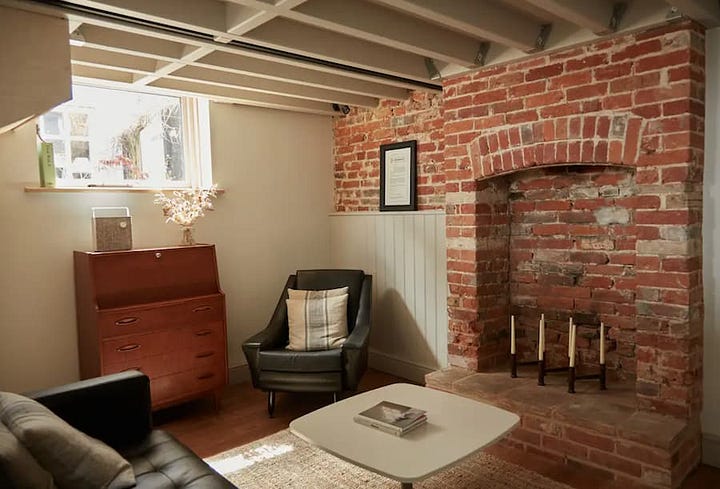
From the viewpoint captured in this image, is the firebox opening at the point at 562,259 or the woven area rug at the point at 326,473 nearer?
the woven area rug at the point at 326,473

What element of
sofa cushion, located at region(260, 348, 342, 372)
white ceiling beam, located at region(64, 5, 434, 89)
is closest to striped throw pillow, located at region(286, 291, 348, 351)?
sofa cushion, located at region(260, 348, 342, 372)

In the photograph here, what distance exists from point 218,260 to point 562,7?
3.00 metres

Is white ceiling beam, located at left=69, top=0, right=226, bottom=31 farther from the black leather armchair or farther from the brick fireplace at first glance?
the black leather armchair

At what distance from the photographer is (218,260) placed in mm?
4188

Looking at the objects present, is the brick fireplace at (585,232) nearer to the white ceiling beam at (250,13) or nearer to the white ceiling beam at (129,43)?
the white ceiling beam at (250,13)

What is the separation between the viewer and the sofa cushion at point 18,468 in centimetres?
151

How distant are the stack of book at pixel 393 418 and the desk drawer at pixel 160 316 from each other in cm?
167

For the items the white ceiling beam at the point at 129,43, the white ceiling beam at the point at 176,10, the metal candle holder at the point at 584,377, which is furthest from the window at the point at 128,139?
the metal candle holder at the point at 584,377

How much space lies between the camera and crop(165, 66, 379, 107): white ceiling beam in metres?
3.42

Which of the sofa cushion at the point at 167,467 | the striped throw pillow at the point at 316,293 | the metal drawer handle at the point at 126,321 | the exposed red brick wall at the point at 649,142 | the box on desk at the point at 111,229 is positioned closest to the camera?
the sofa cushion at the point at 167,467

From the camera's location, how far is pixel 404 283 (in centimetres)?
419

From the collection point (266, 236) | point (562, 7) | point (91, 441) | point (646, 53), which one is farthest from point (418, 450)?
point (266, 236)

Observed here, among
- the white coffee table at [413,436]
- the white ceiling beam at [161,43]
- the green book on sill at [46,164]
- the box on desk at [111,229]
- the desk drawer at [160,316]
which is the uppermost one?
the white ceiling beam at [161,43]

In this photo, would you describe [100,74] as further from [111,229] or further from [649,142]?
[649,142]
